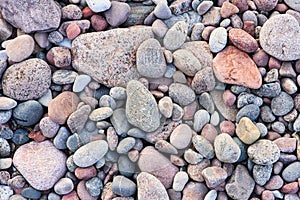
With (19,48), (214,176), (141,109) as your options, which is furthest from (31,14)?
(214,176)

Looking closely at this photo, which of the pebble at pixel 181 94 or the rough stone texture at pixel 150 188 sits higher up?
the pebble at pixel 181 94

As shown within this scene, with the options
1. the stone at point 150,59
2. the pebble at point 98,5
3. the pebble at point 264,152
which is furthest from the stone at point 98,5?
the pebble at point 264,152

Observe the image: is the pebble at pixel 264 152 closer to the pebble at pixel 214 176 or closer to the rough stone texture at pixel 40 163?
the pebble at pixel 214 176

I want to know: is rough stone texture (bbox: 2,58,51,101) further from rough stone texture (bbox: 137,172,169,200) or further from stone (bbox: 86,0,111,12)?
rough stone texture (bbox: 137,172,169,200)

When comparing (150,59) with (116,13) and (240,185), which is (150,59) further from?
(240,185)

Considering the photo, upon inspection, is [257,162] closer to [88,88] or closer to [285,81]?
[285,81]
